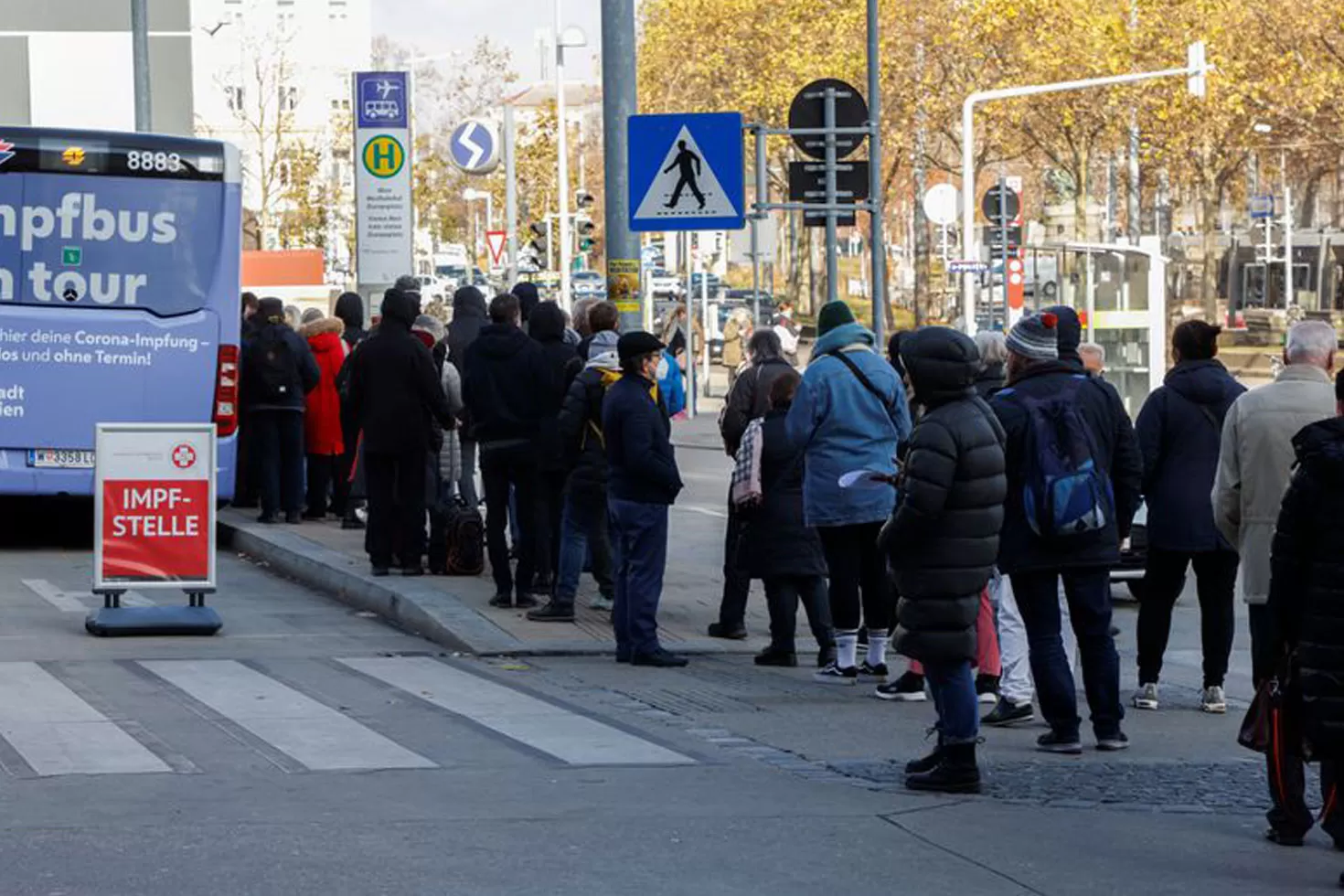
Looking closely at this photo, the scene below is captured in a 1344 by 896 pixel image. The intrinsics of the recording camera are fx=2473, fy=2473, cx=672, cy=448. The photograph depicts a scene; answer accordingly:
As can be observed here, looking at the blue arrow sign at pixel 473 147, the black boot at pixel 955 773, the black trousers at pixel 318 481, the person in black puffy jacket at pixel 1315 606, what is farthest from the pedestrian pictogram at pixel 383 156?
the person in black puffy jacket at pixel 1315 606

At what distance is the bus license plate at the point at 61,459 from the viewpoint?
1825 centimetres

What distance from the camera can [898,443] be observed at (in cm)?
1210

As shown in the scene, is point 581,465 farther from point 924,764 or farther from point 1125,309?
point 1125,309

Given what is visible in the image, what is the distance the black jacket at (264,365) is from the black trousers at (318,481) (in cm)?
81

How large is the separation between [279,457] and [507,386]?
18.2 feet

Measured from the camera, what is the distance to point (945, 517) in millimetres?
9117

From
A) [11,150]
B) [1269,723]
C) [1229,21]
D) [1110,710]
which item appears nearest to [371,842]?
[1269,723]

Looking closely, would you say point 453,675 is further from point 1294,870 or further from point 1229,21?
point 1229,21

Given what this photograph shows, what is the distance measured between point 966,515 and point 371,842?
8.61 ft

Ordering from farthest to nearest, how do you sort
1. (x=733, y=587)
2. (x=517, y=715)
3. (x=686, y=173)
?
1. (x=686, y=173)
2. (x=733, y=587)
3. (x=517, y=715)

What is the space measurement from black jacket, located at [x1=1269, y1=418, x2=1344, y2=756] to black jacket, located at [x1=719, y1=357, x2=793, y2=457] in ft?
17.6

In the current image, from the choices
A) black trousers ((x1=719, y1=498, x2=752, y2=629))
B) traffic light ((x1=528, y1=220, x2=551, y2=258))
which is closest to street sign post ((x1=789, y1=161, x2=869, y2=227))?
black trousers ((x1=719, y1=498, x2=752, y2=629))

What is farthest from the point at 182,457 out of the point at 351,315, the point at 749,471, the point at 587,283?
the point at 587,283

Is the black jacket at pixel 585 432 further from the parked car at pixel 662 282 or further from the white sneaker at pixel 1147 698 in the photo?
the parked car at pixel 662 282
